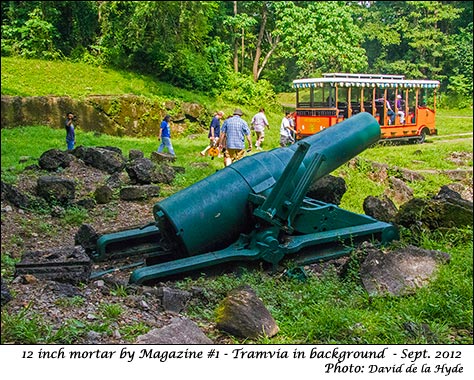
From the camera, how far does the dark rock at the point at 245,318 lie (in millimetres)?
3471

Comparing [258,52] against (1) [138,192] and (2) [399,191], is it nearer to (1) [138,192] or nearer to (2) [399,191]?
(1) [138,192]

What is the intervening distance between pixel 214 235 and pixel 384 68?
3.14 metres

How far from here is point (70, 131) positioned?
6652mm

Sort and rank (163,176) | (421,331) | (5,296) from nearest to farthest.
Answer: (421,331), (5,296), (163,176)

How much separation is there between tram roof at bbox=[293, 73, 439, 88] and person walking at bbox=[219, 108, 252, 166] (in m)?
0.80

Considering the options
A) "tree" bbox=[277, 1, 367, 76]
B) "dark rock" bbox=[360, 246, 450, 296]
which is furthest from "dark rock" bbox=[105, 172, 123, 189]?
"dark rock" bbox=[360, 246, 450, 296]

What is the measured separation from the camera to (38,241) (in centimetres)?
535

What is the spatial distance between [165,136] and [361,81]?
7.93 ft

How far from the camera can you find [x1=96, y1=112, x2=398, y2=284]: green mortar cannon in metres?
4.77

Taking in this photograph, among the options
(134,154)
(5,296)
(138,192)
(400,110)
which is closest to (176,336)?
(5,296)

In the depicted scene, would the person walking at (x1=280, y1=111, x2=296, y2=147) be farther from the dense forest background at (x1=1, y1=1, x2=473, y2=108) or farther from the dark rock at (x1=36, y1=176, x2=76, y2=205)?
the dark rock at (x1=36, y1=176, x2=76, y2=205)
